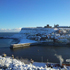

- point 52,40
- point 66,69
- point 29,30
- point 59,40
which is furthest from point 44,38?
point 66,69

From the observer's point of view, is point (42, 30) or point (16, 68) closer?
point (16, 68)

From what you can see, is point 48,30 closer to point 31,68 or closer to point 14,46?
point 14,46

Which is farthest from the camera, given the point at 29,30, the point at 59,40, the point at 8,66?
the point at 29,30

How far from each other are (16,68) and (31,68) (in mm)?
980

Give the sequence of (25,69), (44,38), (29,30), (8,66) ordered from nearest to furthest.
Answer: (25,69), (8,66), (44,38), (29,30)

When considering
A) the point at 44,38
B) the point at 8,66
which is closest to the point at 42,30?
the point at 44,38

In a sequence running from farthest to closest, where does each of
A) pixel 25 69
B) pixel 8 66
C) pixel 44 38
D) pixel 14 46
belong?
pixel 44 38, pixel 14 46, pixel 8 66, pixel 25 69

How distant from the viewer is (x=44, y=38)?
25375 millimetres

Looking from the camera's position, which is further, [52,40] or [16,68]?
[52,40]

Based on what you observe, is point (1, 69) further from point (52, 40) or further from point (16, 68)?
point (52, 40)

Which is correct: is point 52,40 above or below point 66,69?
below

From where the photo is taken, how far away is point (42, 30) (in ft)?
122

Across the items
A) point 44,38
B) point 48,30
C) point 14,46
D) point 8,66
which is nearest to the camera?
point 8,66

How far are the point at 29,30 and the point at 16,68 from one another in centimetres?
3467
